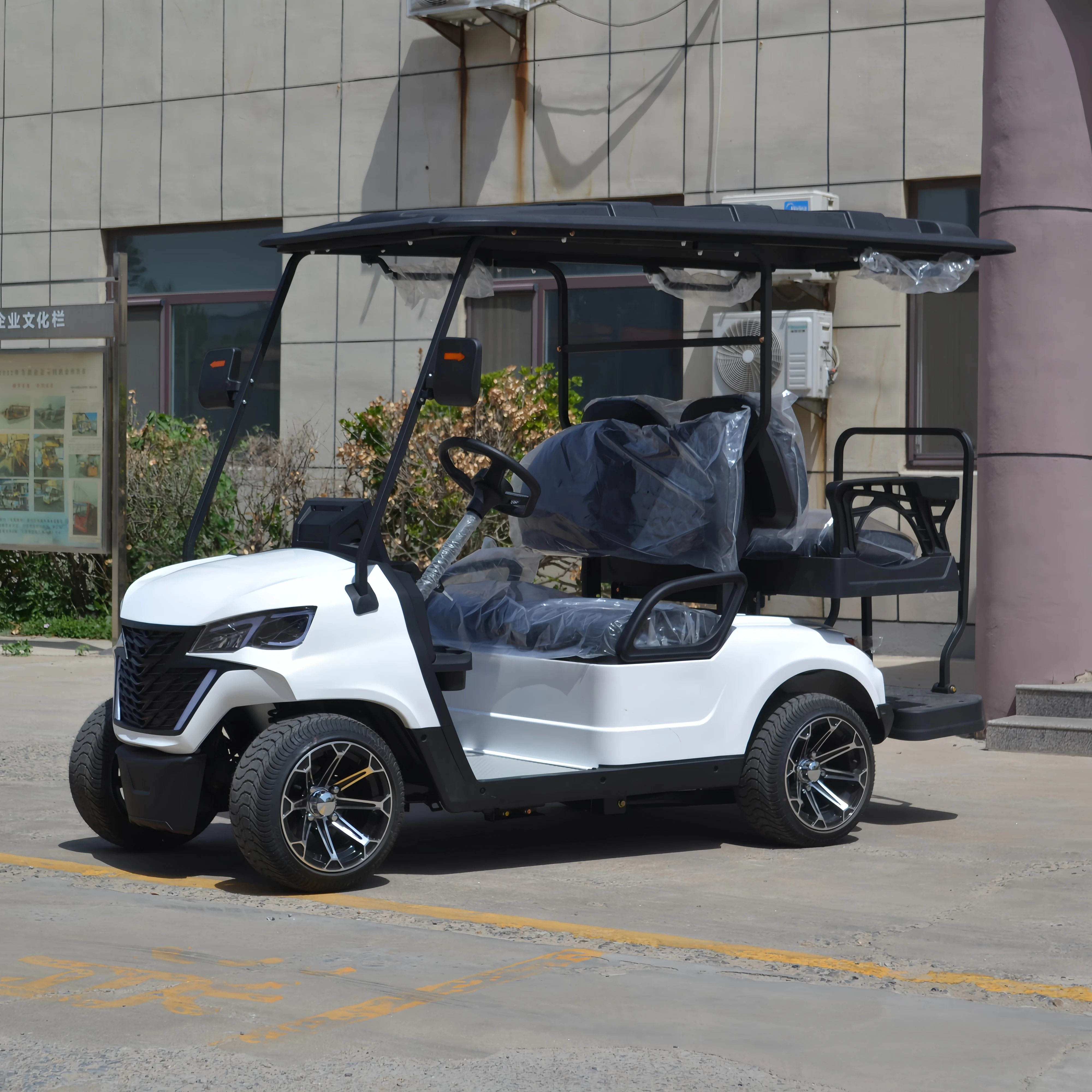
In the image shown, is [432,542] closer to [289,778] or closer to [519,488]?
[519,488]

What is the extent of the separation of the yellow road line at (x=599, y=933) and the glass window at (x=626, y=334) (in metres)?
9.06

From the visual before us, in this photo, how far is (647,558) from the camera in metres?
7.50

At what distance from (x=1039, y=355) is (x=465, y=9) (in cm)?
700

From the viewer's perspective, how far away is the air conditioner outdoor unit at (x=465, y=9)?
1494cm

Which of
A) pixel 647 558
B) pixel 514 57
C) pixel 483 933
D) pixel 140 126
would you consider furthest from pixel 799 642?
pixel 140 126

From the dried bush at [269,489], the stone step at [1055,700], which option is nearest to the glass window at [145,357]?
the dried bush at [269,489]

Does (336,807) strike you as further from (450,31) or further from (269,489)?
(450,31)

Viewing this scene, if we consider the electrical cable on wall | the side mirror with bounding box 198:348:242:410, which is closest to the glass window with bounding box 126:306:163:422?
the electrical cable on wall

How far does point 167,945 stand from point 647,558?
2.88m

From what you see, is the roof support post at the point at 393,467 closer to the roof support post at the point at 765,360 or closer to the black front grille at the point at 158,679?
the black front grille at the point at 158,679

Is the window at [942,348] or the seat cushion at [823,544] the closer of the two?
the seat cushion at [823,544]

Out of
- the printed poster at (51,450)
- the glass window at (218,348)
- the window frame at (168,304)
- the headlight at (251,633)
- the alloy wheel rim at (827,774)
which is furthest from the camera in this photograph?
the window frame at (168,304)

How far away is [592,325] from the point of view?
15344mm

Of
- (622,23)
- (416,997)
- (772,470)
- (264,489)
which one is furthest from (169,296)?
(416,997)
